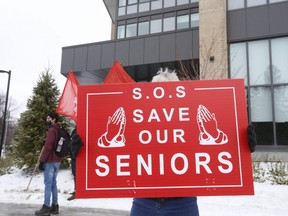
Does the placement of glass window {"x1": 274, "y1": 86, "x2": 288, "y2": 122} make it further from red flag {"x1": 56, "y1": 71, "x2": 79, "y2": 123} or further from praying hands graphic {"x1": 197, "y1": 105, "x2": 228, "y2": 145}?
praying hands graphic {"x1": 197, "y1": 105, "x2": 228, "y2": 145}

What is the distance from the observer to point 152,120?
279 cm

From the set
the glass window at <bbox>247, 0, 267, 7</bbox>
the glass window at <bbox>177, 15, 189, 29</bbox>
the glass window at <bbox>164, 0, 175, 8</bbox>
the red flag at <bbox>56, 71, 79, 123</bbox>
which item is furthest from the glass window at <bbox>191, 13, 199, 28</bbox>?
the red flag at <bbox>56, 71, 79, 123</bbox>

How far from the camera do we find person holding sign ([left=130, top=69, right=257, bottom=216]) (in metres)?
2.54

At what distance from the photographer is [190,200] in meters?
2.63

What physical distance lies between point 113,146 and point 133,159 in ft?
0.67

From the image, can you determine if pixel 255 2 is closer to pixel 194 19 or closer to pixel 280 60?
pixel 280 60

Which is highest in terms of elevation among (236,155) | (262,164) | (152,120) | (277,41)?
(277,41)

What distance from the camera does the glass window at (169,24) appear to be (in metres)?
21.2

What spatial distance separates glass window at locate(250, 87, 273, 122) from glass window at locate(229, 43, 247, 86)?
80cm

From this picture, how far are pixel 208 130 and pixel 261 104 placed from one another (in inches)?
434

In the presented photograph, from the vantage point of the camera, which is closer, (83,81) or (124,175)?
(124,175)

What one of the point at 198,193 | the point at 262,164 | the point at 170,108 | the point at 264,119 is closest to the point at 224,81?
the point at 170,108

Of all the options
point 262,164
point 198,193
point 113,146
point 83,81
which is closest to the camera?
point 198,193

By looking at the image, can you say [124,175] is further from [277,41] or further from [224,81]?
[277,41]
